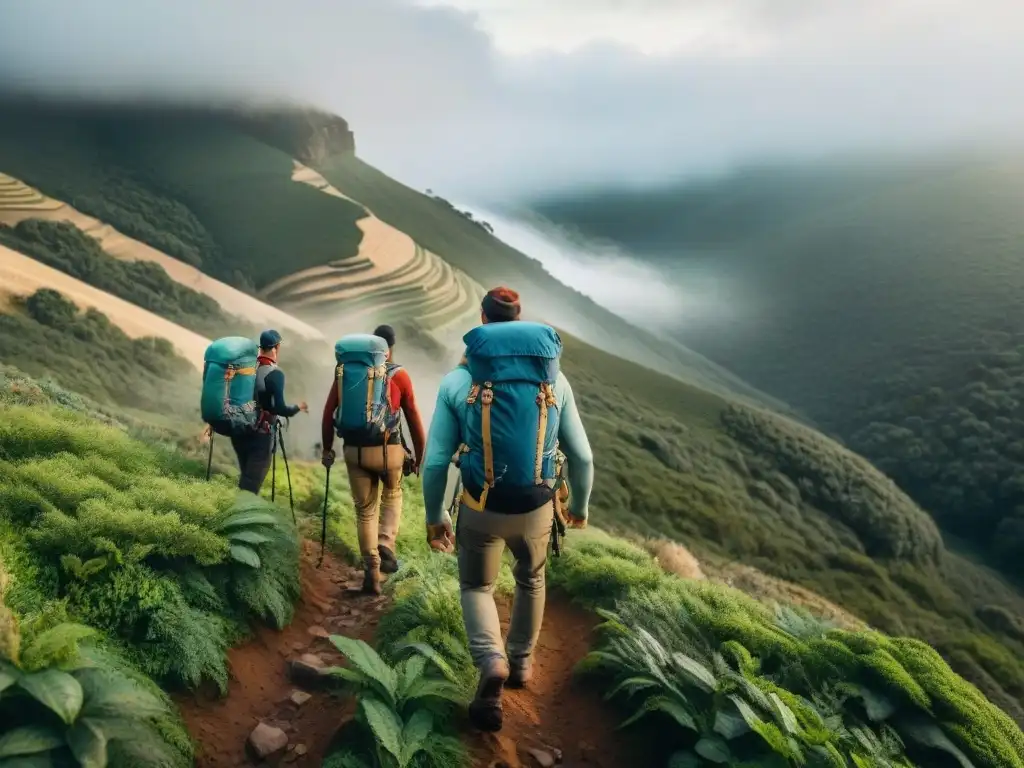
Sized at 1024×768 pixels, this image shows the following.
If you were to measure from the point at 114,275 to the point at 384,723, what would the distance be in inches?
1046

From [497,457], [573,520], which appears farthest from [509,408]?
[573,520]

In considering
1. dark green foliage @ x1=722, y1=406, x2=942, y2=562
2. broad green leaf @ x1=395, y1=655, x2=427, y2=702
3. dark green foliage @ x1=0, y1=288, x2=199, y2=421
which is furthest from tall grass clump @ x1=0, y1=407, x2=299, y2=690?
dark green foliage @ x1=722, y1=406, x2=942, y2=562

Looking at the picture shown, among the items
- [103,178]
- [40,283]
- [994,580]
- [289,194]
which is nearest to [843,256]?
[994,580]

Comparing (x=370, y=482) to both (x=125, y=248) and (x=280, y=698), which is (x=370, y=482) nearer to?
(x=280, y=698)

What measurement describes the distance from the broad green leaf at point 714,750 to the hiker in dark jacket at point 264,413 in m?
4.95

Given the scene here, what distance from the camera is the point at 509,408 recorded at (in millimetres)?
4477

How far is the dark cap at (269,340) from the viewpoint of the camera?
7.36 metres

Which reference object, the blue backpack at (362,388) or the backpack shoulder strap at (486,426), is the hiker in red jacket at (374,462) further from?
the backpack shoulder strap at (486,426)

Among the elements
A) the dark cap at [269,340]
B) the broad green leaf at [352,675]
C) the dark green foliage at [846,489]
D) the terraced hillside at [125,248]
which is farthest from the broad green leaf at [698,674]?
the dark green foliage at [846,489]

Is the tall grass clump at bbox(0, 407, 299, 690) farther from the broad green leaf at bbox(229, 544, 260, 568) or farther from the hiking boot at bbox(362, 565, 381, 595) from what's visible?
the hiking boot at bbox(362, 565, 381, 595)

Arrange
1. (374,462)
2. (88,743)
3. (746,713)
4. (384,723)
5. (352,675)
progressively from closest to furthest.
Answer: (88,743), (384,723), (746,713), (352,675), (374,462)

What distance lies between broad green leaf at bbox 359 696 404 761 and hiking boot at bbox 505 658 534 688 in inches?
50.3

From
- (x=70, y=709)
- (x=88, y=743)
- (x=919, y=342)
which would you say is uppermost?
(x=919, y=342)

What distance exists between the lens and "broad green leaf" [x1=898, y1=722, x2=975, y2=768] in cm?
500
